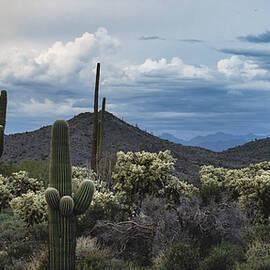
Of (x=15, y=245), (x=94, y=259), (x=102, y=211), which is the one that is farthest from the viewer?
(x=102, y=211)

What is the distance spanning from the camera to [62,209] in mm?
8562

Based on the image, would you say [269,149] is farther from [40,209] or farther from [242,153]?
[40,209]

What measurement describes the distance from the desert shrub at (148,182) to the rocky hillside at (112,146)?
23.8 m

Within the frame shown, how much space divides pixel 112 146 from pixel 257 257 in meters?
35.4

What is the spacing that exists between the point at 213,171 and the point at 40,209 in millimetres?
7383

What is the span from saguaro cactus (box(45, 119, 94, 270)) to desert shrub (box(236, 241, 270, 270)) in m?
3.49

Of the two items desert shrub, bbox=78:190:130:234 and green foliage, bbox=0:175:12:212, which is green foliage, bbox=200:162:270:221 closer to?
desert shrub, bbox=78:190:130:234

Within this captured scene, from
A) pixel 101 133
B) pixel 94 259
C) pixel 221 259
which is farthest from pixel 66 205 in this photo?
pixel 101 133

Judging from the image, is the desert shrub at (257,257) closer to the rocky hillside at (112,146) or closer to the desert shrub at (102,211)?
the desert shrub at (102,211)

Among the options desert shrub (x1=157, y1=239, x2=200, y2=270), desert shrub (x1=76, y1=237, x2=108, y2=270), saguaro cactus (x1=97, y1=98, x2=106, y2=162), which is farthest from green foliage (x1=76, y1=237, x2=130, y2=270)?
saguaro cactus (x1=97, y1=98, x2=106, y2=162)

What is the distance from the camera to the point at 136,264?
10.4 m

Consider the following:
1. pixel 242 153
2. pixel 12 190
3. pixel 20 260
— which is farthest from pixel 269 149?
pixel 20 260

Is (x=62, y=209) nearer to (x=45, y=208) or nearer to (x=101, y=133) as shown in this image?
(x=45, y=208)

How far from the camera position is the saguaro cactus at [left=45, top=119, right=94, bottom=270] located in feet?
28.2
